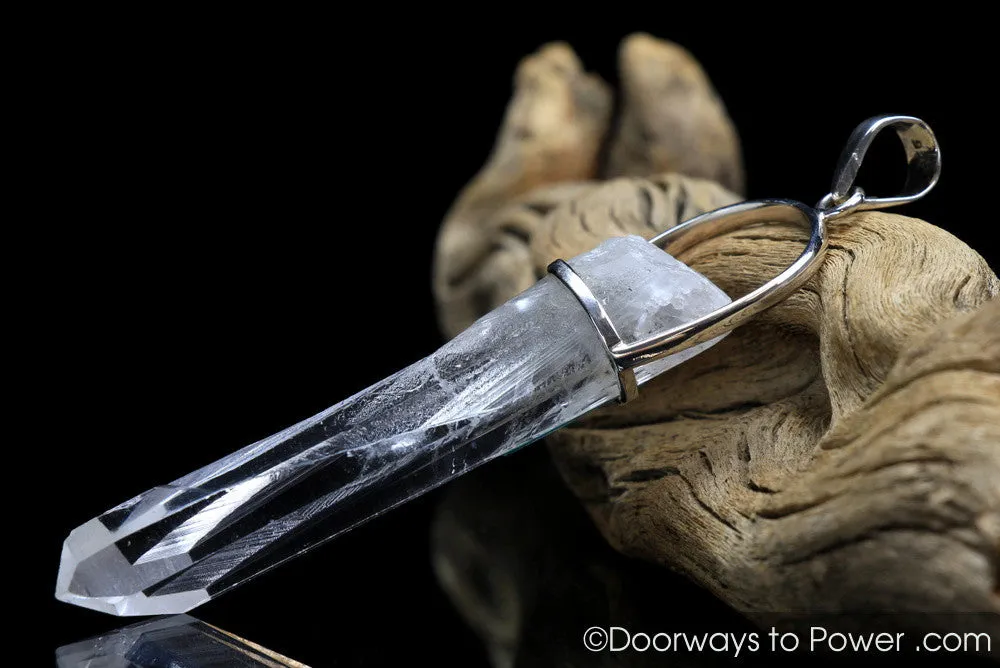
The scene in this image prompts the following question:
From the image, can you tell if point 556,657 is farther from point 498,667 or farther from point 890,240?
point 890,240

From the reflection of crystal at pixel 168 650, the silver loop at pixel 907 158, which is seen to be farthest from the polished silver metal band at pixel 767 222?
the reflection of crystal at pixel 168 650

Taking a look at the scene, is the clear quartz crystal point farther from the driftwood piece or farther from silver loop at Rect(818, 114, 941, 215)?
silver loop at Rect(818, 114, 941, 215)

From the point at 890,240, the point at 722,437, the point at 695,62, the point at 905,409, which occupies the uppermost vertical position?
the point at 695,62

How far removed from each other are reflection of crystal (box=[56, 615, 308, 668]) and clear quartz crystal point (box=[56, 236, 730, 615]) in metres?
0.05

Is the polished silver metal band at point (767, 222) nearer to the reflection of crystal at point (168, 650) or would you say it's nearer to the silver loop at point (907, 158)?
the silver loop at point (907, 158)

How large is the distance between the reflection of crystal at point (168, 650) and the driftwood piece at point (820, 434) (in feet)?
2.11

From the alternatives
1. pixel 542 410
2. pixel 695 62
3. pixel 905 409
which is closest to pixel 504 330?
pixel 542 410

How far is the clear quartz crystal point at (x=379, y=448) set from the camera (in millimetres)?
1499

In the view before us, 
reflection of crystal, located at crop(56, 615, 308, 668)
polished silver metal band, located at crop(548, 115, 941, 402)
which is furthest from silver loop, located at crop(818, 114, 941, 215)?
reflection of crystal, located at crop(56, 615, 308, 668)

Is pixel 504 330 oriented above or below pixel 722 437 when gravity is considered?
above

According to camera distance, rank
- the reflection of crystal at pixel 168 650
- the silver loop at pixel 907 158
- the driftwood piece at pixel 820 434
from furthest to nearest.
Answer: the silver loop at pixel 907 158, the reflection of crystal at pixel 168 650, the driftwood piece at pixel 820 434

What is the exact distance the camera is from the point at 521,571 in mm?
1744


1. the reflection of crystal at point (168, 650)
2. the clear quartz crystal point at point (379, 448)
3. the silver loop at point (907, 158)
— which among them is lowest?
the reflection of crystal at point (168, 650)

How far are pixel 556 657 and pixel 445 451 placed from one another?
1.15ft
